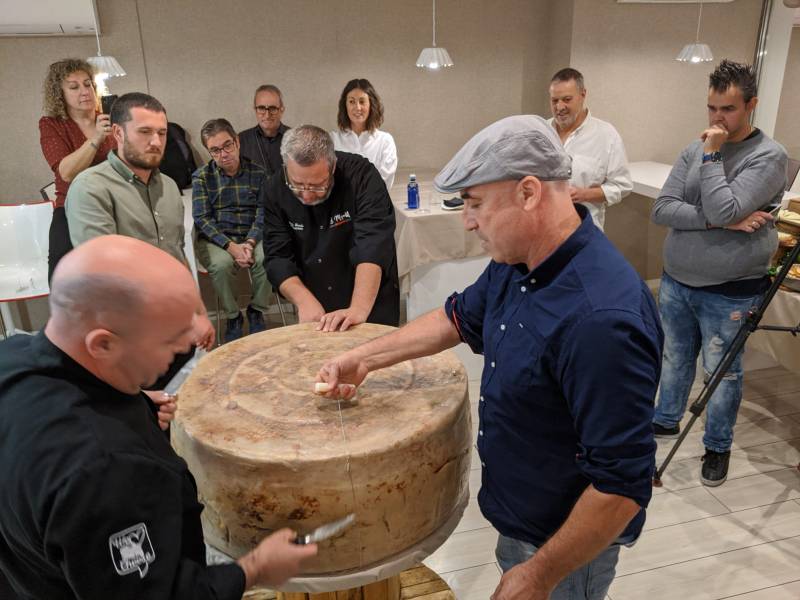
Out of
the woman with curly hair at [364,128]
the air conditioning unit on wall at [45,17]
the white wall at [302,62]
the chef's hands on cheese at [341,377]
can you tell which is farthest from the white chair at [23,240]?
the chef's hands on cheese at [341,377]

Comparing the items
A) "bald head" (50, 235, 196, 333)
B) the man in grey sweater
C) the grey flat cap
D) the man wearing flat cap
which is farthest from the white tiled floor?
"bald head" (50, 235, 196, 333)

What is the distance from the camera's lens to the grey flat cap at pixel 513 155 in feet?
3.84

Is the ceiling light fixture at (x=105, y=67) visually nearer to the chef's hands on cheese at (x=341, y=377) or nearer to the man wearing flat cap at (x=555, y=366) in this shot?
the chef's hands on cheese at (x=341, y=377)

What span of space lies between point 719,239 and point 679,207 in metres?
0.22

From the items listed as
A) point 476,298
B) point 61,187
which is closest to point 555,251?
point 476,298

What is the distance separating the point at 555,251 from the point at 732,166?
180 cm

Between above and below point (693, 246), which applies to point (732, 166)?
above

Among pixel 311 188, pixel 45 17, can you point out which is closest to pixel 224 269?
pixel 311 188

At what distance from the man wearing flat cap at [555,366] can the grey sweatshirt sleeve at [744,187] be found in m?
1.50

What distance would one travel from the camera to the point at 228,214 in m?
4.27

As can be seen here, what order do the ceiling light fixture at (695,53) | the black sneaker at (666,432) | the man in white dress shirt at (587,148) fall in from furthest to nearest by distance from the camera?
the ceiling light fixture at (695,53), the man in white dress shirt at (587,148), the black sneaker at (666,432)

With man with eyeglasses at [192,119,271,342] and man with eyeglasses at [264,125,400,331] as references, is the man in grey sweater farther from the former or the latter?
man with eyeglasses at [192,119,271,342]

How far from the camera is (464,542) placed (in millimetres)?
2646

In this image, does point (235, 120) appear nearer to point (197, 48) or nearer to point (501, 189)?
point (197, 48)
